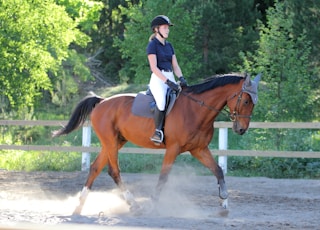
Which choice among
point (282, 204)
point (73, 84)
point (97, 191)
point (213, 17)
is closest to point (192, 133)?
point (282, 204)

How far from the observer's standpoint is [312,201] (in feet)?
35.1

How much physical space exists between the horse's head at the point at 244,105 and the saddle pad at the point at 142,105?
122 centimetres

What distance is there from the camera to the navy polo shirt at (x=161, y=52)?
9.04 metres

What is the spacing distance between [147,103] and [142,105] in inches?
3.6

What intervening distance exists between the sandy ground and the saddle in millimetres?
1269

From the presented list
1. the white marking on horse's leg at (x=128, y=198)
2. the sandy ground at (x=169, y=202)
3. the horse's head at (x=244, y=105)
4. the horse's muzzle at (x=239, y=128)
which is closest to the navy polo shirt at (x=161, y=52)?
the horse's head at (x=244, y=105)

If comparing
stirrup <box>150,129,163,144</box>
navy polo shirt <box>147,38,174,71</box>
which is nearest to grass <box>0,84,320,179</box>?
stirrup <box>150,129,163,144</box>

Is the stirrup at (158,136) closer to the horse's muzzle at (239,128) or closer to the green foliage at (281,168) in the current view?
the horse's muzzle at (239,128)

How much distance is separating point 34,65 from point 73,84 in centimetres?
1433

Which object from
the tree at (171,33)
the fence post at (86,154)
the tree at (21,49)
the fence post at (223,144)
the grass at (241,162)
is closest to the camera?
the fence post at (223,144)

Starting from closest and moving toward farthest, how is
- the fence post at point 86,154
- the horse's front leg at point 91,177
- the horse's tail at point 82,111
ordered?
the horse's front leg at point 91,177 < the horse's tail at point 82,111 < the fence post at point 86,154

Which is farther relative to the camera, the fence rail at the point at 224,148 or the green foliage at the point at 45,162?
the green foliage at the point at 45,162

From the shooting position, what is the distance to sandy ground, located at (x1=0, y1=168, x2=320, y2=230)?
8070 millimetres

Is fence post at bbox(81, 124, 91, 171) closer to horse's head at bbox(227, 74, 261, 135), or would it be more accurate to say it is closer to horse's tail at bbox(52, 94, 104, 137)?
horse's tail at bbox(52, 94, 104, 137)
